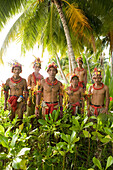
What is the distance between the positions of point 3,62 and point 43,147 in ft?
16.6

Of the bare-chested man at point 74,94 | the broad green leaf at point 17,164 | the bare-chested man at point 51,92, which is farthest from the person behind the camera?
the bare-chested man at point 74,94

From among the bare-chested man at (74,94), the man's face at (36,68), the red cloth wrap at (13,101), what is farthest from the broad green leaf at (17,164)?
the man's face at (36,68)

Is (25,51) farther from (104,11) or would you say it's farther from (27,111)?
(27,111)

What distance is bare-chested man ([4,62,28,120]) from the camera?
8.53 ft

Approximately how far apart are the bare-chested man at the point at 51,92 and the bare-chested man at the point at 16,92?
32 centimetres

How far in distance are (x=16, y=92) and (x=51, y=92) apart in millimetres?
672

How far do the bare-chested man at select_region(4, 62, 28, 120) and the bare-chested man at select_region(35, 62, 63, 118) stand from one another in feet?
1.06

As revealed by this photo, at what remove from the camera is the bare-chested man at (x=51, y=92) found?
2.54 m

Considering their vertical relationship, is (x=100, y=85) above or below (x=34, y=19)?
below

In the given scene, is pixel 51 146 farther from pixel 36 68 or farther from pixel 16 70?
pixel 36 68

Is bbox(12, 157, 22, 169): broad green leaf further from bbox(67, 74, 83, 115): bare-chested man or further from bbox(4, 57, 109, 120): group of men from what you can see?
bbox(67, 74, 83, 115): bare-chested man

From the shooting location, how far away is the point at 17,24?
20.0ft

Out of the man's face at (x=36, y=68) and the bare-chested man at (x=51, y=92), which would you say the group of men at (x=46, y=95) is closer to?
Answer: the bare-chested man at (x=51, y=92)

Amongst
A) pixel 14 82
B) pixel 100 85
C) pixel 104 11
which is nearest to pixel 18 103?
pixel 14 82
